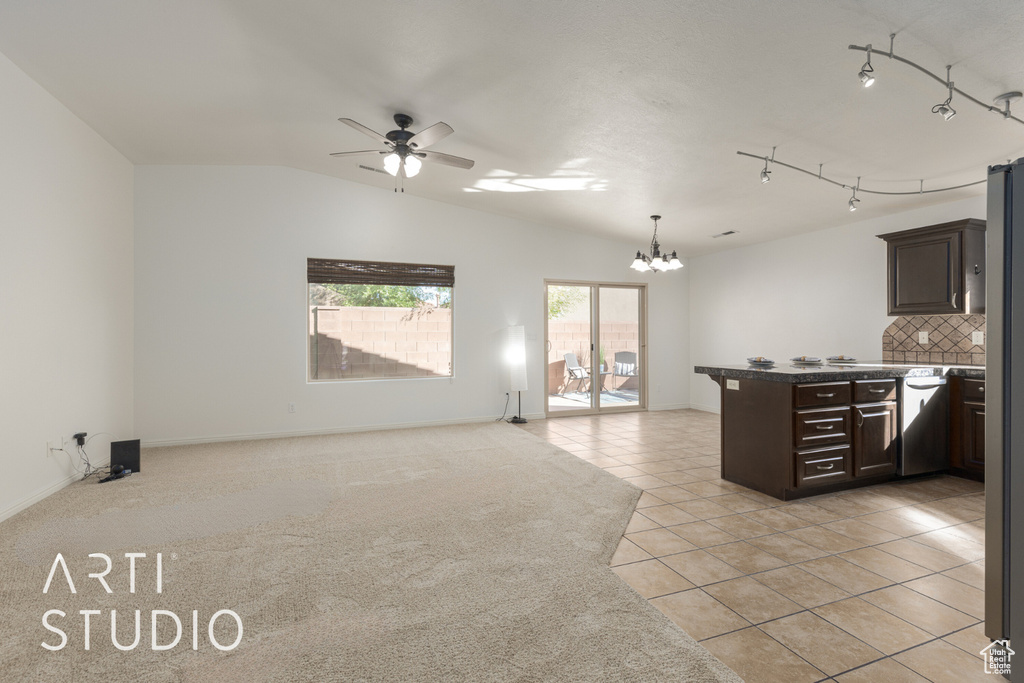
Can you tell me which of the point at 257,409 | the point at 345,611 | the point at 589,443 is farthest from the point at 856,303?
the point at 257,409

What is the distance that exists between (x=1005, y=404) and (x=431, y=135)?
3.41 m

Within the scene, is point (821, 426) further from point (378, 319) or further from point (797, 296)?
point (378, 319)

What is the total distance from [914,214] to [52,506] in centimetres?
797

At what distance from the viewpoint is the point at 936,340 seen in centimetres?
500

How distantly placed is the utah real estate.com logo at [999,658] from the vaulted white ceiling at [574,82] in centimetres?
260

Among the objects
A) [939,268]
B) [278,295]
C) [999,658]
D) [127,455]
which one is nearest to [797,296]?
[939,268]

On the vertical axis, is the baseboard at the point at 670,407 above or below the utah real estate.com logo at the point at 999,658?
above

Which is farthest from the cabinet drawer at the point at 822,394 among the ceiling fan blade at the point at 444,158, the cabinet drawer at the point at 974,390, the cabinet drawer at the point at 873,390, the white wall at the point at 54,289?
the white wall at the point at 54,289

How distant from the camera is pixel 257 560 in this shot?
105 inches

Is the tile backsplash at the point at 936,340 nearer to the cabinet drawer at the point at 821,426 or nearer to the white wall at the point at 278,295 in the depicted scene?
the cabinet drawer at the point at 821,426

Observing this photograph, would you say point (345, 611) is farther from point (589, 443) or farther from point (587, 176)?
point (587, 176)

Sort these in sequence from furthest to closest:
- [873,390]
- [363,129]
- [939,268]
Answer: [939,268], [873,390], [363,129]

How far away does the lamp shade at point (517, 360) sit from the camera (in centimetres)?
664

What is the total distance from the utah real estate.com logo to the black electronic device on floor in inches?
221
